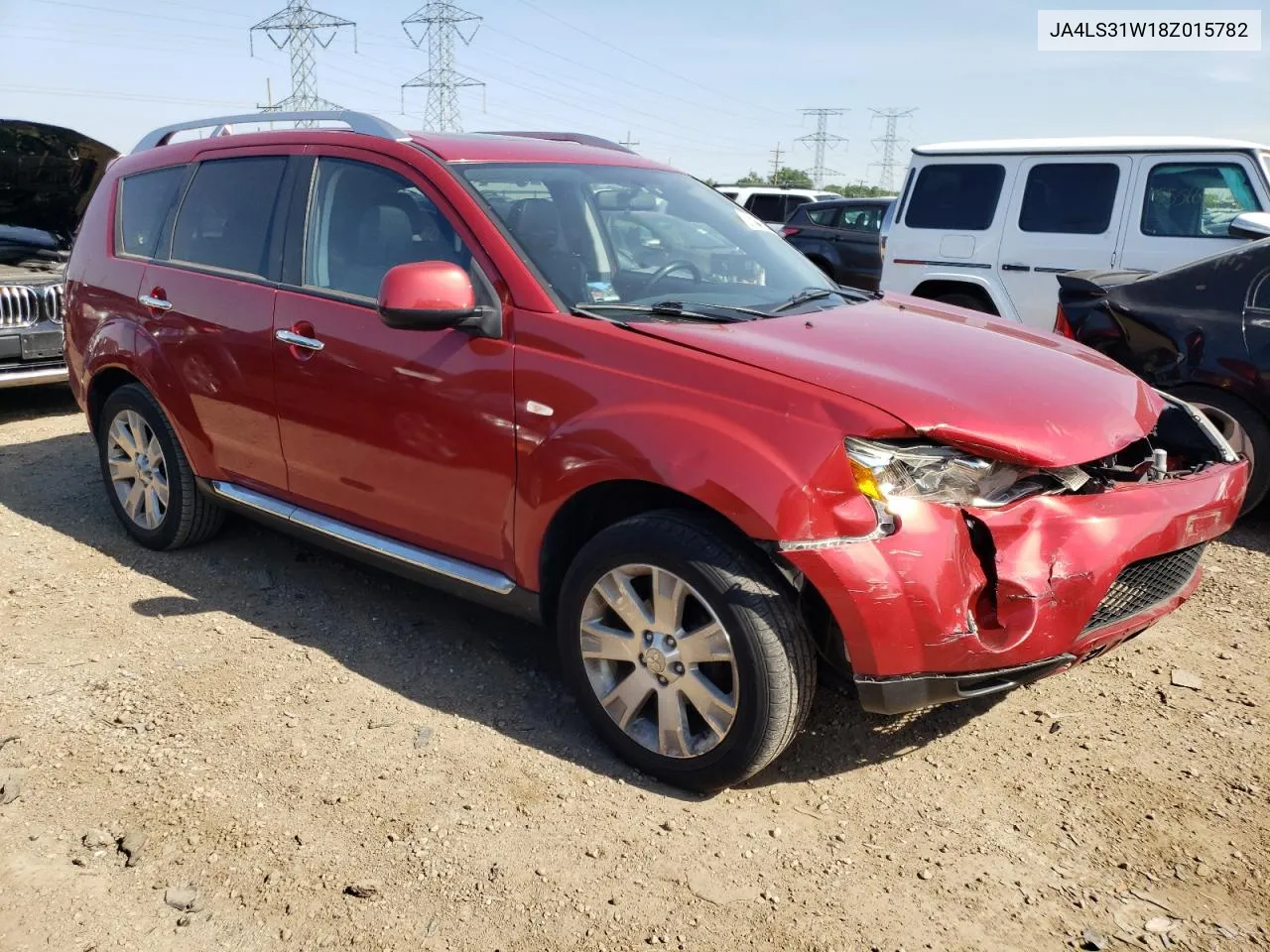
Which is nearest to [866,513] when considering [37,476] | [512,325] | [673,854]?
[673,854]

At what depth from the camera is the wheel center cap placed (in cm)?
295

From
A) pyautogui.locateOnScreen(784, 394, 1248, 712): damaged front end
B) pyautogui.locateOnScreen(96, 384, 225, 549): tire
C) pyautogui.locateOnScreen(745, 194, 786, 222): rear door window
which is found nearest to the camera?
pyautogui.locateOnScreen(784, 394, 1248, 712): damaged front end

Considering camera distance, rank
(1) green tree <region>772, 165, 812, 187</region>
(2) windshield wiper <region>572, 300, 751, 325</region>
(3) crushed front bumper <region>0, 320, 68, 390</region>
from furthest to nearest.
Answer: (1) green tree <region>772, 165, 812, 187</region> → (3) crushed front bumper <region>0, 320, 68, 390</region> → (2) windshield wiper <region>572, 300, 751, 325</region>

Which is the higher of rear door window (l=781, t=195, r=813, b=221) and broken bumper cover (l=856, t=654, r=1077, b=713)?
rear door window (l=781, t=195, r=813, b=221)

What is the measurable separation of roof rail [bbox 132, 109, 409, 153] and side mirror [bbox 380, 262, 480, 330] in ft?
2.69

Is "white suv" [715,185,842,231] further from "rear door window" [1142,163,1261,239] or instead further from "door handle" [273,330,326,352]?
"door handle" [273,330,326,352]

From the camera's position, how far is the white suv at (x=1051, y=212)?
280 inches

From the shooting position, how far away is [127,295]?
4.60m

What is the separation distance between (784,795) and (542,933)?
874 mm

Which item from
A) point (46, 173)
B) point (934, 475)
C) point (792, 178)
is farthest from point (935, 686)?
point (792, 178)

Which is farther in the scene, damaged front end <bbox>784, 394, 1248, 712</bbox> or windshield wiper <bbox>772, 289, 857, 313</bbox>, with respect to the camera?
windshield wiper <bbox>772, 289, 857, 313</bbox>

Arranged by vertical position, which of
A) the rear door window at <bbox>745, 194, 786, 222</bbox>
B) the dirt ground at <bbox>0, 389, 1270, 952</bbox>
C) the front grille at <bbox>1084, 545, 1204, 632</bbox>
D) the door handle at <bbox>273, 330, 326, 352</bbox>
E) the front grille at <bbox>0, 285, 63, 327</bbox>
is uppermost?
the rear door window at <bbox>745, 194, 786, 222</bbox>

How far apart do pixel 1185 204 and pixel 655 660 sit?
613cm

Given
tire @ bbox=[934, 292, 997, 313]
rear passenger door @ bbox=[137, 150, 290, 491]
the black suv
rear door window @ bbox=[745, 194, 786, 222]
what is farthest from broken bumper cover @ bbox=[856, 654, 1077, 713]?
rear door window @ bbox=[745, 194, 786, 222]
